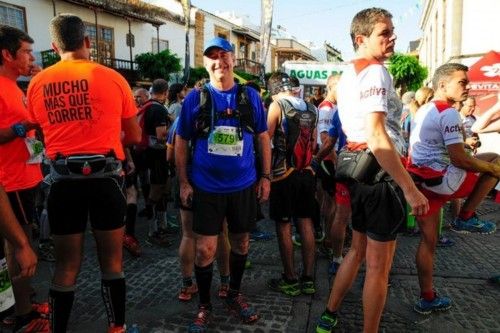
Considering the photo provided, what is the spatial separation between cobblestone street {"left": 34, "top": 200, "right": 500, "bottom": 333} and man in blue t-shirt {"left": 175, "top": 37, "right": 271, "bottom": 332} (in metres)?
→ 0.32

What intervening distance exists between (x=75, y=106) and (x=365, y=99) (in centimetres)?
166

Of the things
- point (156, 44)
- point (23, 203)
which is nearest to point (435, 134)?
point (23, 203)

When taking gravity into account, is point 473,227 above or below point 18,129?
below

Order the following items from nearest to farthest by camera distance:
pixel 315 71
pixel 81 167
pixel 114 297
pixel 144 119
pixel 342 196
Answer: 1. pixel 81 167
2. pixel 114 297
3. pixel 342 196
4. pixel 144 119
5. pixel 315 71

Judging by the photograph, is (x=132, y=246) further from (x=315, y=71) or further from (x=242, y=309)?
(x=315, y=71)

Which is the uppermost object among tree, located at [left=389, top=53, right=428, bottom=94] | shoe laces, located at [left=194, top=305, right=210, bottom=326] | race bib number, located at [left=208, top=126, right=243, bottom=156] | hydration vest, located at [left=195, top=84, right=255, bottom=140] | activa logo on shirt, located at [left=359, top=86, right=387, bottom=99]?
tree, located at [left=389, top=53, right=428, bottom=94]

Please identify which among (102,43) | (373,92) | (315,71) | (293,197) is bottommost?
(293,197)

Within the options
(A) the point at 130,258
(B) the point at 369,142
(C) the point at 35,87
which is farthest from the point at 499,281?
(C) the point at 35,87

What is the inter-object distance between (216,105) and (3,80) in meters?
1.51

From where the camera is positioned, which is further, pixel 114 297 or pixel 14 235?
pixel 114 297

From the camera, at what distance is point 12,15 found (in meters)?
18.5

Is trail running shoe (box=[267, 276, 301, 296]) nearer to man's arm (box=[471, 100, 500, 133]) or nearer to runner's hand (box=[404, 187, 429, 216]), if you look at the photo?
runner's hand (box=[404, 187, 429, 216])

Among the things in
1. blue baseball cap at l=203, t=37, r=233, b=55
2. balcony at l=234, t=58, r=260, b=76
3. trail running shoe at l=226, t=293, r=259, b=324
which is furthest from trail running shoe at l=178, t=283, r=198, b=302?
balcony at l=234, t=58, r=260, b=76

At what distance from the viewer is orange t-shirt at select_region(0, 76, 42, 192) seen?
275cm
